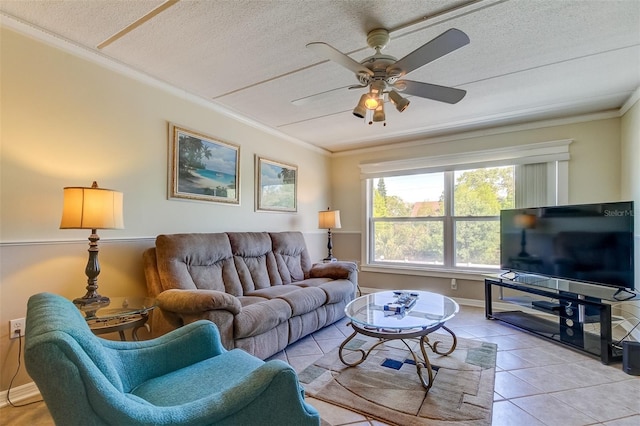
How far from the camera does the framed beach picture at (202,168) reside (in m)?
3.03

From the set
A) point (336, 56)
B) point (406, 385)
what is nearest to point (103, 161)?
point (336, 56)

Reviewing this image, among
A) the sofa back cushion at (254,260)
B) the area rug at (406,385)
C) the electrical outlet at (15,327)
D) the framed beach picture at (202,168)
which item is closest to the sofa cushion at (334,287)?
the sofa back cushion at (254,260)

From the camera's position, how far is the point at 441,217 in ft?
14.9

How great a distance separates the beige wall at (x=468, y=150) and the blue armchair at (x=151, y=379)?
3544mm

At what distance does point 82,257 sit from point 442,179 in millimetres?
4253

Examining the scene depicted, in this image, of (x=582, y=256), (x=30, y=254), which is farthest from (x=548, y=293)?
(x=30, y=254)

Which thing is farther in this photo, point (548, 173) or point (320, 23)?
point (548, 173)

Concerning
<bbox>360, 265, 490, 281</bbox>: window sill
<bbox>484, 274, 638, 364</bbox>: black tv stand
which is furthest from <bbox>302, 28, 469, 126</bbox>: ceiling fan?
<bbox>360, 265, 490, 281</bbox>: window sill

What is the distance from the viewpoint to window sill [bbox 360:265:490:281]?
13.7 ft

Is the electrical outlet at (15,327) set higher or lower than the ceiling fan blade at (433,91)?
lower

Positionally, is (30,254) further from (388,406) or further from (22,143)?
(388,406)

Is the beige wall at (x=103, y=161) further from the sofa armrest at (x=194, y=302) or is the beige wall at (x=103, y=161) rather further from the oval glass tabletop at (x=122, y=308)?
the sofa armrest at (x=194, y=302)

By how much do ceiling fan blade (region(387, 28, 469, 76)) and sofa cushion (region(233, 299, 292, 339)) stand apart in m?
1.96

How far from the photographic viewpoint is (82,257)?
7.73ft
